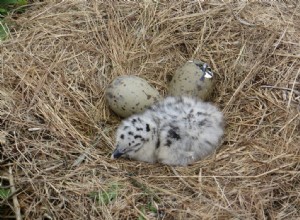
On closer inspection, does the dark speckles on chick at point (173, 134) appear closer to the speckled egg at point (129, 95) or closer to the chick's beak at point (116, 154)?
the speckled egg at point (129, 95)

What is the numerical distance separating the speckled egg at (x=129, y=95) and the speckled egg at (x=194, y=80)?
0.23m

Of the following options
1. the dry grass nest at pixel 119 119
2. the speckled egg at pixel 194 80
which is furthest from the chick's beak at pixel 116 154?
the speckled egg at pixel 194 80

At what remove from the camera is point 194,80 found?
4.25m

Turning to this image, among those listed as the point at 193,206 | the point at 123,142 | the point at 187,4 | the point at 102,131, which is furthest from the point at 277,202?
the point at 187,4

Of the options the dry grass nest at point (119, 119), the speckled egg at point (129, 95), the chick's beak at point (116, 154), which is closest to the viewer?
→ the dry grass nest at point (119, 119)

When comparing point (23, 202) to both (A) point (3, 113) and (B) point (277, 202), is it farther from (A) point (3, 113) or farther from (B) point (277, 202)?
(B) point (277, 202)

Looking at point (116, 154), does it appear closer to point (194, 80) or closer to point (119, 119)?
point (119, 119)

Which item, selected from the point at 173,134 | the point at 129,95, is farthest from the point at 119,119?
the point at 173,134

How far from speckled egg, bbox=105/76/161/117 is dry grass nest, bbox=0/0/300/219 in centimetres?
19

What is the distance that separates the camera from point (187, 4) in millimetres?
4949

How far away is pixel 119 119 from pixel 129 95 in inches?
12.2

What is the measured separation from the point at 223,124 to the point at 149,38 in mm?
1126

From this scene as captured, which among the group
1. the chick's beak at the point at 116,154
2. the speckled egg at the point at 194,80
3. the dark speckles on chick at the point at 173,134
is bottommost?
the dark speckles on chick at the point at 173,134

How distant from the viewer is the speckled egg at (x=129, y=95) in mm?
4109
